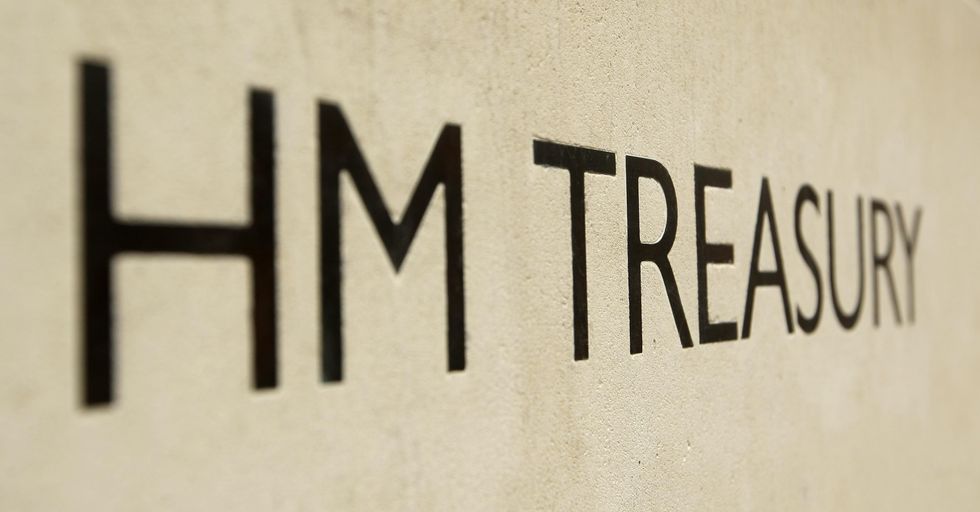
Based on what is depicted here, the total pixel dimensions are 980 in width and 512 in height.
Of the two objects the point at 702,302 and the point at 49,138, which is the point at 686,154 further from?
the point at 49,138

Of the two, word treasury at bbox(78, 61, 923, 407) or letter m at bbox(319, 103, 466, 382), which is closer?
word treasury at bbox(78, 61, 923, 407)

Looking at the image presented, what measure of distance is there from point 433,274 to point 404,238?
0.09 metres

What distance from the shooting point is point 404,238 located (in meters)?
1.63

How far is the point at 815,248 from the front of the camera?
2.97m

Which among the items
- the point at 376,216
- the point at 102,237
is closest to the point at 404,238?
the point at 376,216

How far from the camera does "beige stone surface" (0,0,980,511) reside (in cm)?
122

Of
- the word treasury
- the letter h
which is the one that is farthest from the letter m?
the letter h

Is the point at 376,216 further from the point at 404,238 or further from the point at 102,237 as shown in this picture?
the point at 102,237

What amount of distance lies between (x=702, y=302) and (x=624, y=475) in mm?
531

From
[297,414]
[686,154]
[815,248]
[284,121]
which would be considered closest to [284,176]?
[284,121]

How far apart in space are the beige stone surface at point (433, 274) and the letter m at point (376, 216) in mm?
22

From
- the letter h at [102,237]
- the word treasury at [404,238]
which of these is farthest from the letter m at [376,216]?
the letter h at [102,237]

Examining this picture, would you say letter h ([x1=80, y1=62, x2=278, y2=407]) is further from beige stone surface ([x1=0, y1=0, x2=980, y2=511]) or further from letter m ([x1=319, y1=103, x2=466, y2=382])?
letter m ([x1=319, y1=103, x2=466, y2=382])

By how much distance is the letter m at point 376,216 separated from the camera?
4.94ft
